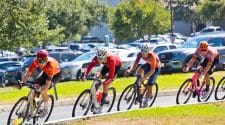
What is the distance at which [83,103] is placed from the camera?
15.3m

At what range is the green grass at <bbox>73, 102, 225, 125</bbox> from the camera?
12.5 m

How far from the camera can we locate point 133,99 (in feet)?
54.3

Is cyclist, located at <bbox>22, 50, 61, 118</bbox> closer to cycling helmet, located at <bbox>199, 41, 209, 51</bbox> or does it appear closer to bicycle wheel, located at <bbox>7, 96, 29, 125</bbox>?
bicycle wheel, located at <bbox>7, 96, 29, 125</bbox>

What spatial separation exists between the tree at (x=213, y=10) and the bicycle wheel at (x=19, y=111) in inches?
2025

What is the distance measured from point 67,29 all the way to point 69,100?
1592 inches

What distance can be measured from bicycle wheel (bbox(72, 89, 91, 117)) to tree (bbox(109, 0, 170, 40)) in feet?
126

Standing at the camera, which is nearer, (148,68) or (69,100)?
(148,68)

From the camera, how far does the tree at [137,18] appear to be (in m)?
54.0

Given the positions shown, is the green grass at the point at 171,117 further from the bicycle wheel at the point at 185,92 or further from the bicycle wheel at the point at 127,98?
the bicycle wheel at the point at 185,92

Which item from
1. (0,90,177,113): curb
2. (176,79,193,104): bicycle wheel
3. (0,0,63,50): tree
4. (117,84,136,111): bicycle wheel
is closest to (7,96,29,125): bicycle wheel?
(117,84,136,111): bicycle wheel

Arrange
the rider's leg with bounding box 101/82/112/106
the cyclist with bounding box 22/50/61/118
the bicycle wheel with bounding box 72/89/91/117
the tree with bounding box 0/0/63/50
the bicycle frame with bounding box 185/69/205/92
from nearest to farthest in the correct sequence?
1. the cyclist with bounding box 22/50/61/118
2. the bicycle wheel with bounding box 72/89/91/117
3. the rider's leg with bounding box 101/82/112/106
4. the bicycle frame with bounding box 185/69/205/92
5. the tree with bounding box 0/0/63/50

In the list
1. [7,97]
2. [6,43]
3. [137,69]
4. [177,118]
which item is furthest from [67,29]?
[177,118]

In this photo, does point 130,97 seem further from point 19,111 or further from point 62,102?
point 62,102

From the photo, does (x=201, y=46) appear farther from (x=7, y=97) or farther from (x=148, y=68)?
(x=7, y=97)
